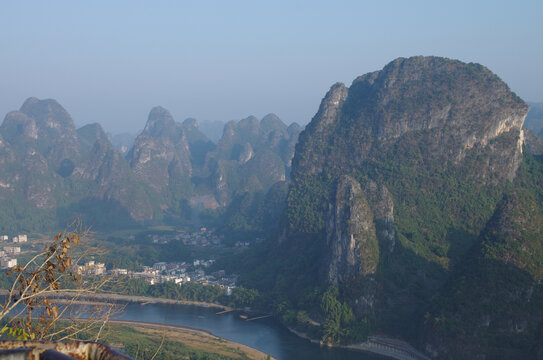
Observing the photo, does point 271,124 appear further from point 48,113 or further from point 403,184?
point 403,184

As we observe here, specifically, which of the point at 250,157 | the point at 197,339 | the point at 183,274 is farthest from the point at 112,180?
the point at 197,339

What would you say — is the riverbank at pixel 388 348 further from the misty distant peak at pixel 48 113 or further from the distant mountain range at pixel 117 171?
the misty distant peak at pixel 48 113

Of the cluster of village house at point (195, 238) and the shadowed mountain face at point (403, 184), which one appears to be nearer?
the shadowed mountain face at point (403, 184)

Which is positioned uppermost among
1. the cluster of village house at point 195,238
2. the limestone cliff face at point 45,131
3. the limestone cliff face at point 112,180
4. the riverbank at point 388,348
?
the limestone cliff face at point 45,131

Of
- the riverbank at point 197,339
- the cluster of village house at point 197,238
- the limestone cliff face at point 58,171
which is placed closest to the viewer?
the riverbank at point 197,339

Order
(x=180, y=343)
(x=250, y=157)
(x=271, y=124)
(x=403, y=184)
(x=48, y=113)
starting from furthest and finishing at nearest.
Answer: (x=271, y=124) < (x=250, y=157) < (x=48, y=113) < (x=403, y=184) < (x=180, y=343)

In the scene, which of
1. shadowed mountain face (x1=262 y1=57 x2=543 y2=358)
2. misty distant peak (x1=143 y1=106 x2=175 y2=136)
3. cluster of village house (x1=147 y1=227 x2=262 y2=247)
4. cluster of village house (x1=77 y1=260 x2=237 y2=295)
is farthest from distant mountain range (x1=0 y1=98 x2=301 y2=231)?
shadowed mountain face (x1=262 y1=57 x2=543 y2=358)

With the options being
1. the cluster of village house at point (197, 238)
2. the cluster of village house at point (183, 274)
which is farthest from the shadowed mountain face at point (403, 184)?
the cluster of village house at point (197, 238)
